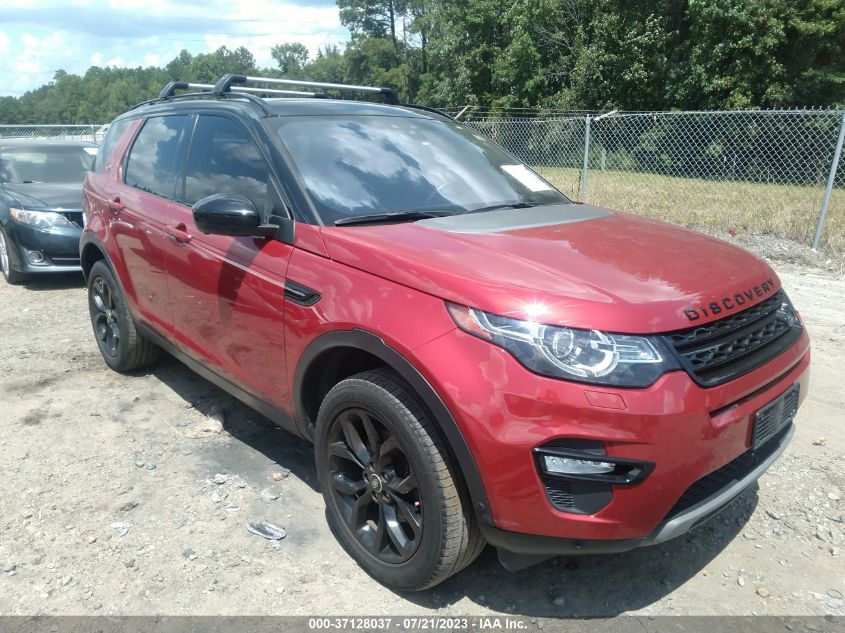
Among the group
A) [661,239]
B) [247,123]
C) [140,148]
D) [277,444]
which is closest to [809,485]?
[661,239]

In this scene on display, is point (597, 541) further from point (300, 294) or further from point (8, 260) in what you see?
point (8, 260)

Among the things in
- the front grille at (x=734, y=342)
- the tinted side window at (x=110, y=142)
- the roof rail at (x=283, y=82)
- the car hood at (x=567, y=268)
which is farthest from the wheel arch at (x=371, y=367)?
the tinted side window at (x=110, y=142)

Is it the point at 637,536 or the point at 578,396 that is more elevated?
the point at 578,396

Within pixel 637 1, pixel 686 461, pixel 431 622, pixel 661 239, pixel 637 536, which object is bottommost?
pixel 431 622

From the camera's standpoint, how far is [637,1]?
25.6 m

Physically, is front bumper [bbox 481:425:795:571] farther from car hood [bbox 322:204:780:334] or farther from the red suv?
car hood [bbox 322:204:780:334]

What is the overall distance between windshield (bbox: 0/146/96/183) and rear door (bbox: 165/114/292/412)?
5.55 meters

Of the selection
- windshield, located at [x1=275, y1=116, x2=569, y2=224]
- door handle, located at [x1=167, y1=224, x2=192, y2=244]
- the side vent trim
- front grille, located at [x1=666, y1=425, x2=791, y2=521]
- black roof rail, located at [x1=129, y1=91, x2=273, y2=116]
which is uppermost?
black roof rail, located at [x1=129, y1=91, x2=273, y2=116]

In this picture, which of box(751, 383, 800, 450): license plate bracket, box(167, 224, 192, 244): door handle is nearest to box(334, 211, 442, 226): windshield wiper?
box(167, 224, 192, 244): door handle

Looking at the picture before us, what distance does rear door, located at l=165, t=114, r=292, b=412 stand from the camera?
113 inches

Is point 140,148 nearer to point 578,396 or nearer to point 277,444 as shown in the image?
point 277,444

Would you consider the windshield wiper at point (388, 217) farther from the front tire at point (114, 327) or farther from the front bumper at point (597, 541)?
the front tire at point (114, 327)

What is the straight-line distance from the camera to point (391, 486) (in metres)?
2.43

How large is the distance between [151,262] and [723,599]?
3.35 m
